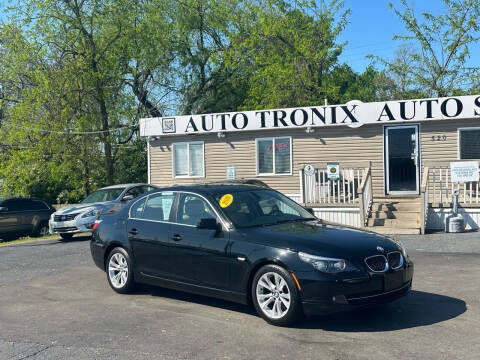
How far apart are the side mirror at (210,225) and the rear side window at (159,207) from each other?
35.1 inches

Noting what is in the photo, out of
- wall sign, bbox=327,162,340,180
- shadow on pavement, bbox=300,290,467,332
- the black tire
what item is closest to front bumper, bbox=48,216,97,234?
the black tire

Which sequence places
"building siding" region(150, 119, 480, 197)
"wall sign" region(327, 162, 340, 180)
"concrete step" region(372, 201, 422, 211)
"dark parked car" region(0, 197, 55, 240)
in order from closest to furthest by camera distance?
"concrete step" region(372, 201, 422, 211) < "wall sign" region(327, 162, 340, 180) < "building siding" region(150, 119, 480, 197) < "dark parked car" region(0, 197, 55, 240)

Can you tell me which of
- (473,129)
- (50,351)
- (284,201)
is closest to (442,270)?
(284,201)

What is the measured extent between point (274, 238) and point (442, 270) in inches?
159

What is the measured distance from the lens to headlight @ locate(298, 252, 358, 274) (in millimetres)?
5492

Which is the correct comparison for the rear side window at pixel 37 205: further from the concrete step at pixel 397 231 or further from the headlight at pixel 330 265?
the headlight at pixel 330 265

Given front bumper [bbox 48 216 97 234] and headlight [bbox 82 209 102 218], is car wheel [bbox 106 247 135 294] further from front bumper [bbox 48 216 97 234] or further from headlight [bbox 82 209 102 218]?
headlight [bbox 82 209 102 218]

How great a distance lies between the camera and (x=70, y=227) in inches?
587

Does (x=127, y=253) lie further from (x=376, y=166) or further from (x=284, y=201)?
(x=376, y=166)

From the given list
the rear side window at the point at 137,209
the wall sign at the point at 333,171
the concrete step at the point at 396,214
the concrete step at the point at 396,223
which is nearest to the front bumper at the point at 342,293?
the rear side window at the point at 137,209

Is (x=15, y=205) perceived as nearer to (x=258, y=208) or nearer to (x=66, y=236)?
(x=66, y=236)

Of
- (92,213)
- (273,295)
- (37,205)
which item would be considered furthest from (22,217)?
(273,295)

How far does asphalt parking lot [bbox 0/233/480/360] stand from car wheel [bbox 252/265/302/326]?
5.3 inches

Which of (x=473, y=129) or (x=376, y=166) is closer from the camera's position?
(x=473, y=129)
